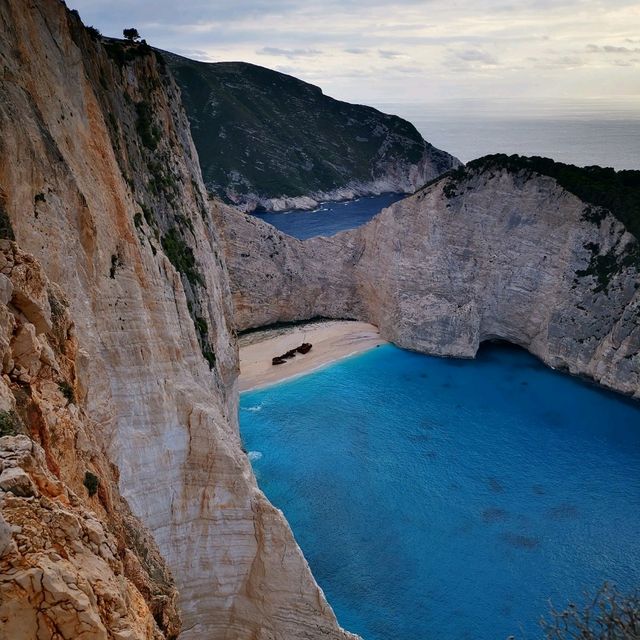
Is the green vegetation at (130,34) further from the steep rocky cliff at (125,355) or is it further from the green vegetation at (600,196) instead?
the green vegetation at (600,196)

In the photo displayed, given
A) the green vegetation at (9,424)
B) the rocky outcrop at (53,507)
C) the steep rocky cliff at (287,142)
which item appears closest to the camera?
the rocky outcrop at (53,507)

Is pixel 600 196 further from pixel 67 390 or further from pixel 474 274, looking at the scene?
pixel 67 390

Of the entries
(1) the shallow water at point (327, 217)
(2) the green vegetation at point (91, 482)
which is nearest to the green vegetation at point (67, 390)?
(2) the green vegetation at point (91, 482)

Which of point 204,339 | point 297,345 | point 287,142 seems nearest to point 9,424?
point 204,339

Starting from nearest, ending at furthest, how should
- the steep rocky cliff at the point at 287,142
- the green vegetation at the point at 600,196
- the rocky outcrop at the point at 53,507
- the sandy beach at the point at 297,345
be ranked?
the rocky outcrop at the point at 53,507
the green vegetation at the point at 600,196
the sandy beach at the point at 297,345
the steep rocky cliff at the point at 287,142

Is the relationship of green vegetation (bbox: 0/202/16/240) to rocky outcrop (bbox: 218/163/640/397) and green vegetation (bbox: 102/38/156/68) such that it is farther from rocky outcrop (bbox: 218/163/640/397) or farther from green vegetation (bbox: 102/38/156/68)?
rocky outcrop (bbox: 218/163/640/397)

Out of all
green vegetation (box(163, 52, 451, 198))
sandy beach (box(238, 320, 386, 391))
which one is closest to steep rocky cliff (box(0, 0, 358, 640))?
sandy beach (box(238, 320, 386, 391))

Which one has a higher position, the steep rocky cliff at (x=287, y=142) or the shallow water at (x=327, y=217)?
the steep rocky cliff at (x=287, y=142)
